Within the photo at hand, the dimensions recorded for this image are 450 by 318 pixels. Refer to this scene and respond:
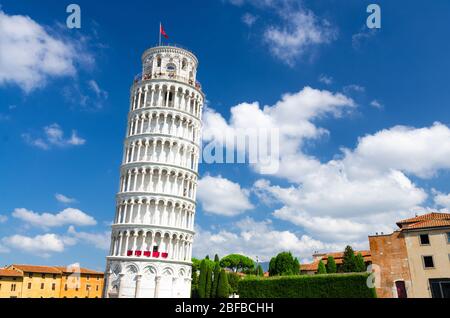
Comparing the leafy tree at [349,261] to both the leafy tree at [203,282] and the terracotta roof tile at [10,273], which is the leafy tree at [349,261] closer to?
the leafy tree at [203,282]

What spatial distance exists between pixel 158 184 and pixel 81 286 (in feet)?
184

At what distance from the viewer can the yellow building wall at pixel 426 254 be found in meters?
40.4

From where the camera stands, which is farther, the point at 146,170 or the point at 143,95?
the point at 143,95

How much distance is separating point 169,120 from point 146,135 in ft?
15.2

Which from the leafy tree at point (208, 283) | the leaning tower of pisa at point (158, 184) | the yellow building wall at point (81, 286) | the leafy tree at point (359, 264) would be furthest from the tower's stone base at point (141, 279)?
the yellow building wall at point (81, 286)

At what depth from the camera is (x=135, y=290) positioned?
5266 cm

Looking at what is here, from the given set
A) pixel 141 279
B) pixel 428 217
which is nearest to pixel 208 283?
pixel 141 279

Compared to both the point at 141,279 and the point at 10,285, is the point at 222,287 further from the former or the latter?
the point at 10,285

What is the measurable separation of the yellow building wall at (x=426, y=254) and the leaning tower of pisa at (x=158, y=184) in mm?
31331

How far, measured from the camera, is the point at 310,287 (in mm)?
41406

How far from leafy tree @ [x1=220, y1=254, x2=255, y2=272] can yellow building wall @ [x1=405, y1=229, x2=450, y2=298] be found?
9226 cm

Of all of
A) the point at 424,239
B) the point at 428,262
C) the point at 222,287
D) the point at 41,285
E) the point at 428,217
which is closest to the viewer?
the point at 428,262
